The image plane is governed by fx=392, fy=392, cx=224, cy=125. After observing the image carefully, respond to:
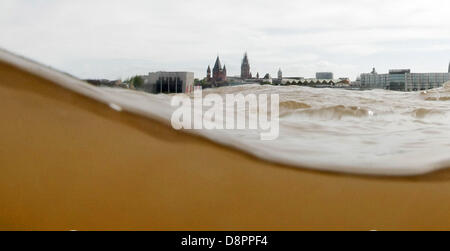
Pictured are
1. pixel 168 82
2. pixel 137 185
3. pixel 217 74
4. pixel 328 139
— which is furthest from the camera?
pixel 217 74

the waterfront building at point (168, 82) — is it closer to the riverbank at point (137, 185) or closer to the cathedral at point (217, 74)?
the cathedral at point (217, 74)

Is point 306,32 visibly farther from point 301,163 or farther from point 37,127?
point 37,127

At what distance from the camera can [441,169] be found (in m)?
2.38

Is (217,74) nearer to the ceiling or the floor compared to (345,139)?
nearer to the ceiling

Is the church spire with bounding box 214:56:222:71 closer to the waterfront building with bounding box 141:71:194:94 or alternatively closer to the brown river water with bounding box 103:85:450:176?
the waterfront building with bounding box 141:71:194:94

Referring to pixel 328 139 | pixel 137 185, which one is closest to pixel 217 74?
pixel 328 139

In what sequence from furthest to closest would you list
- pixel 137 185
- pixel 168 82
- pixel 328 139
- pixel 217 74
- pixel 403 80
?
pixel 403 80, pixel 217 74, pixel 328 139, pixel 168 82, pixel 137 185

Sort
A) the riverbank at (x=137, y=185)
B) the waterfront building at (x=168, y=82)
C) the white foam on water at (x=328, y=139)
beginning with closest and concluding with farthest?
the riverbank at (x=137, y=185)
the white foam on water at (x=328, y=139)
the waterfront building at (x=168, y=82)

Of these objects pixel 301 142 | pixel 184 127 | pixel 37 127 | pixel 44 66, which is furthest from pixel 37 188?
pixel 301 142

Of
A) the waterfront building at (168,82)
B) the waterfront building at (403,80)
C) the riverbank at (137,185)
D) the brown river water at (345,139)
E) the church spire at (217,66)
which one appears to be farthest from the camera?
the waterfront building at (403,80)

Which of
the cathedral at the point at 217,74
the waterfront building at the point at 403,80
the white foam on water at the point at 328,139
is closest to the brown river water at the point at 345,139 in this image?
the white foam on water at the point at 328,139

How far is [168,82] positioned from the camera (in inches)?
120

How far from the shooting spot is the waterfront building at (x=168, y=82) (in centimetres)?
284

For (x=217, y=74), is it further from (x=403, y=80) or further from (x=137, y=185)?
(x=403, y=80)
